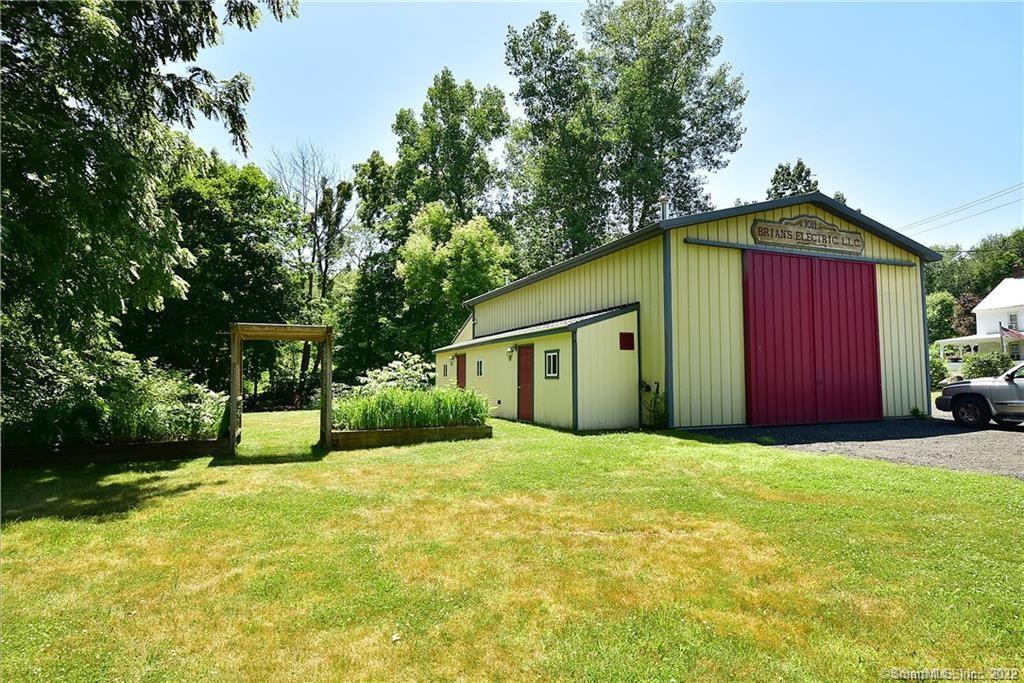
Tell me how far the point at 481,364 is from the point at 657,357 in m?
6.91

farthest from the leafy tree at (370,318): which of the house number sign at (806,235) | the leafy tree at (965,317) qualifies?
the leafy tree at (965,317)

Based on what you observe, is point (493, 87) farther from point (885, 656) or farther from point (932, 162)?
point (885, 656)

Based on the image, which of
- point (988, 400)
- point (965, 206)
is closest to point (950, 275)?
point (965, 206)

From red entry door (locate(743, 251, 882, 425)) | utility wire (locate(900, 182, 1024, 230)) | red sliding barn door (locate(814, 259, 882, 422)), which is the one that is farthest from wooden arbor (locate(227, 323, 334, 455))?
utility wire (locate(900, 182, 1024, 230))

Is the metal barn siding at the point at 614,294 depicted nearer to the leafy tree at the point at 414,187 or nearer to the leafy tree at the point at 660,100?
the leafy tree at the point at 414,187

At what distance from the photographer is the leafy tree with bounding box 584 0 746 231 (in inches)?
1051

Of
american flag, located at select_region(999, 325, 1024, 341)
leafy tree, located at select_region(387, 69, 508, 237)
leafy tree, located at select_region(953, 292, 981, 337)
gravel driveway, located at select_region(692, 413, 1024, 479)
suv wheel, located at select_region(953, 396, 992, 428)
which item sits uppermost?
→ leafy tree, located at select_region(387, 69, 508, 237)

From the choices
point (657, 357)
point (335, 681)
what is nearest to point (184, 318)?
point (657, 357)

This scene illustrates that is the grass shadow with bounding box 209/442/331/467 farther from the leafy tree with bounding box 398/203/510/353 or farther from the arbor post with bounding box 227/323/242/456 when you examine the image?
the leafy tree with bounding box 398/203/510/353

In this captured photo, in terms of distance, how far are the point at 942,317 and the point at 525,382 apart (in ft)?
153

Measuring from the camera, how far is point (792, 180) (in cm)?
3828

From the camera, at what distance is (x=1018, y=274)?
121 ft

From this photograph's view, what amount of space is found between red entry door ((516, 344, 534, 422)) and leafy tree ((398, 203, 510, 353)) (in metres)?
13.1

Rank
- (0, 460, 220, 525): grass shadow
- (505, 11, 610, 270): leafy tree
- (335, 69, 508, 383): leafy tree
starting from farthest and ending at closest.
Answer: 1. (335, 69, 508, 383): leafy tree
2. (505, 11, 610, 270): leafy tree
3. (0, 460, 220, 525): grass shadow
